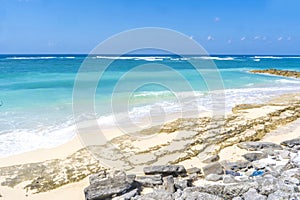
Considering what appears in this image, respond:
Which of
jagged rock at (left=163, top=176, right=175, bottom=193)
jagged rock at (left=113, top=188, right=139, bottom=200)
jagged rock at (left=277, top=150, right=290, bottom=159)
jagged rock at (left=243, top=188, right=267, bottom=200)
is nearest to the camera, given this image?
jagged rock at (left=243, top=188, right=267, bottom=200)

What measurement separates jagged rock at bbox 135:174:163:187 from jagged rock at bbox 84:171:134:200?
0.30 metres

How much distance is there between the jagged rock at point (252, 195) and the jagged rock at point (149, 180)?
4.97 ft

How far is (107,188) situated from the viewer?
15.0 feet

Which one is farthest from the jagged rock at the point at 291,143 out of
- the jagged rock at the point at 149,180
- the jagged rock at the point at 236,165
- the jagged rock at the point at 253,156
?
the jagged rock at the point at 149,180

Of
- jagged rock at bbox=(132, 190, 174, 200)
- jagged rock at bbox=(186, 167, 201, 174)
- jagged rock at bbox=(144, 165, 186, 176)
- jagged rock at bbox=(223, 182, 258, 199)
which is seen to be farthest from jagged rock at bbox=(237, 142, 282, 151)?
jagged rock at bbox=(132, 190, 174, 200)

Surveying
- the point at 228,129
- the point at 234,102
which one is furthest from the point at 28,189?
the point at 234,102

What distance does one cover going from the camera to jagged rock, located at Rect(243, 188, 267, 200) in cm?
384

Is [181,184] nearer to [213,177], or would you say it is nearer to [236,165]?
[213,177]

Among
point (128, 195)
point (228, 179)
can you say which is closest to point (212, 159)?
point (228, 179)

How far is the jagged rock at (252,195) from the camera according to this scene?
12.6 feet

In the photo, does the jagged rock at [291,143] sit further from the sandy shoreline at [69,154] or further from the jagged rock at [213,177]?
the jagged rock at [213,177]

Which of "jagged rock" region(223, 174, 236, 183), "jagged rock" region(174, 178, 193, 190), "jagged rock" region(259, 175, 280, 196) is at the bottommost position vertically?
"jagged rock" region(223, 174, 236, 183)

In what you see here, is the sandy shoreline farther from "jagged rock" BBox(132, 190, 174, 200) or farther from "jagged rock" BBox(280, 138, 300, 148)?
"jagged rock" BBox(132, 190, 174, 200)

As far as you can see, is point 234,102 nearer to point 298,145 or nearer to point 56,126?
point 298,145
